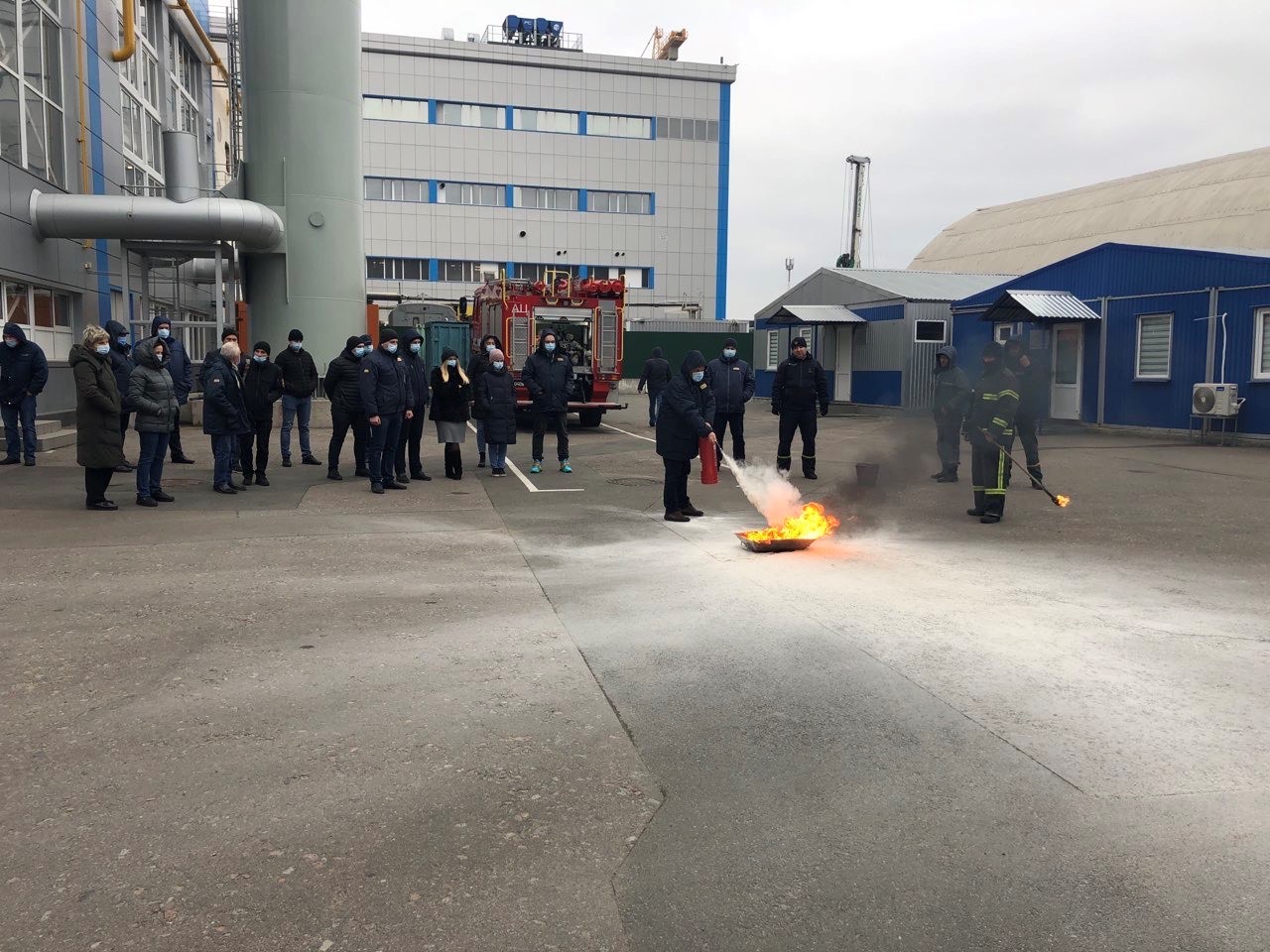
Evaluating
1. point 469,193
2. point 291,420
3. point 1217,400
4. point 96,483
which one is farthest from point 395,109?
point 96,483

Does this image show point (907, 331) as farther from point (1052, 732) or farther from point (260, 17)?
Answer: point (1052, 732)

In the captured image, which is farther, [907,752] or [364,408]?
[364,408]

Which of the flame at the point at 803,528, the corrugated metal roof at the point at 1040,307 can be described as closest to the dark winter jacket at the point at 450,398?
the flame at the point at 803,528

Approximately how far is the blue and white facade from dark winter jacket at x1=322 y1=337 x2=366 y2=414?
4317 cm

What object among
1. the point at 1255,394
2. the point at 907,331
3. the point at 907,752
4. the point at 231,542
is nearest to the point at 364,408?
the point at 231,542

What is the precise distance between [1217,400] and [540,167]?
4456 cm

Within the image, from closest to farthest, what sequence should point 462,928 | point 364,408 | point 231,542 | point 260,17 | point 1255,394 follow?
point 462,928 < point 231,542 < point 364,408 < point 1255,394 < point 260,17

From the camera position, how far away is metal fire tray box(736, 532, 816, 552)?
359 inches

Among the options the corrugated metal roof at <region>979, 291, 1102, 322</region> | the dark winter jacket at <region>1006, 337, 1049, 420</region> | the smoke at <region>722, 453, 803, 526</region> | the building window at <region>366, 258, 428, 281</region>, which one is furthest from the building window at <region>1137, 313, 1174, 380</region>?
the building window at <region>366, 258, 428, 281</region>

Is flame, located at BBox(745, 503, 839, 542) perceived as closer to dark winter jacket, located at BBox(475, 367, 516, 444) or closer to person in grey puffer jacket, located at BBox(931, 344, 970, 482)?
Answer: person in grey puffer jacket, located at BBox(931, 344, 970, 482)

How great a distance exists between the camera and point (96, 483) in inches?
435

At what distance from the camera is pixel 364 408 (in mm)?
13023

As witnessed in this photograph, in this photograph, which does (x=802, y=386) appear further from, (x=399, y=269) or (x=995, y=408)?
(x=399, y=269)

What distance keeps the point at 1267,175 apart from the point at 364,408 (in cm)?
3695
